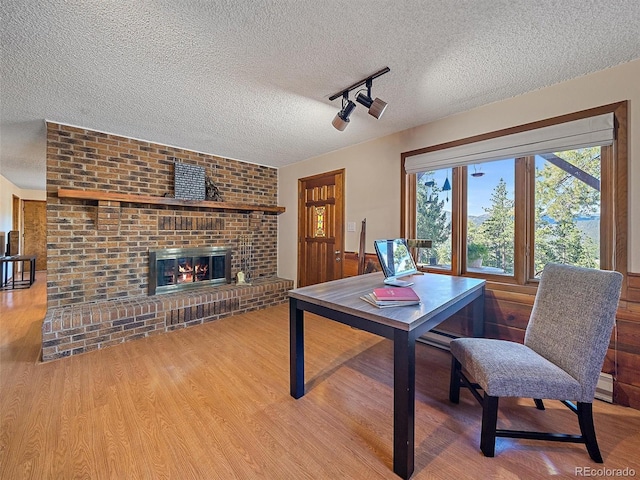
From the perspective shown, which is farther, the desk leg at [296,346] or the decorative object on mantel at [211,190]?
the decorative object on mantel at [211,190]

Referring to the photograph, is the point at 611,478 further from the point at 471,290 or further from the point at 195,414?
the point at 195,414

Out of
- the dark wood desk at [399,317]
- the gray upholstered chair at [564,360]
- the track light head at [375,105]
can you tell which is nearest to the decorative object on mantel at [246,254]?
the dark wood desk at [399,317]

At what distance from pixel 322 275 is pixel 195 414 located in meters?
2.54

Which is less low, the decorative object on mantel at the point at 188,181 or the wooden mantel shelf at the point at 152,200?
Result: the decorative object on mantel at the point at 188,181

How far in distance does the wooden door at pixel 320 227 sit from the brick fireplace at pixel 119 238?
73cm

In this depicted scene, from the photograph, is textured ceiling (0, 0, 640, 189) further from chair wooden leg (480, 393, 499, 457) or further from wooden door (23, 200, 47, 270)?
wooden door (23, 200, 47, 270)

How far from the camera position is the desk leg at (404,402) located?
1.27 metres

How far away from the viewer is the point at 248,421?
168cm

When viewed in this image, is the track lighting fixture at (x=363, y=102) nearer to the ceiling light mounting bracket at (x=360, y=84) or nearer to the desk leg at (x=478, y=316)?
the ceiling light mounting bracket at (x=360, y=84)

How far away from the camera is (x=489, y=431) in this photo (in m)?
1.39

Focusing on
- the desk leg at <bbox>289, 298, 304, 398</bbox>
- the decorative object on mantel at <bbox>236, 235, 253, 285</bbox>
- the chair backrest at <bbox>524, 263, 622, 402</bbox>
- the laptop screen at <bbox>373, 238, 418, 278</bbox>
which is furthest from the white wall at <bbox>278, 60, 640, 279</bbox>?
the desk leg at <bbox>289, 298, 304, 398</bbox>

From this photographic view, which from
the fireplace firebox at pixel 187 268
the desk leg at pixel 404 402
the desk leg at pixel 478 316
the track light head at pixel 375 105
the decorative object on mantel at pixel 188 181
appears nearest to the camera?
the desk leg at pixel 404 402

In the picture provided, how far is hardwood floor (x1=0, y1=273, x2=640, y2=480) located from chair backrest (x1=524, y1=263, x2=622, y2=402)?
1.56 ft

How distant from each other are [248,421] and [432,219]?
97.4 inches
